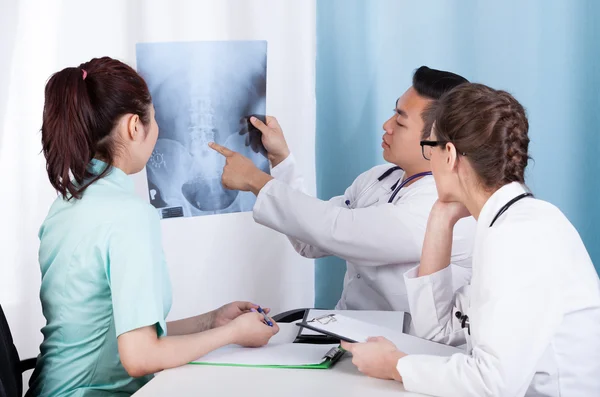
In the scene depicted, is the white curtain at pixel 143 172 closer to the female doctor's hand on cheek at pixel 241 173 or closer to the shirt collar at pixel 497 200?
the female doctor's hand on cheek at pixel 241 173

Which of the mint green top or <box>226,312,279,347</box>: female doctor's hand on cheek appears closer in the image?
the mint green top

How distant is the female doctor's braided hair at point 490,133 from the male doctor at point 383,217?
589mm

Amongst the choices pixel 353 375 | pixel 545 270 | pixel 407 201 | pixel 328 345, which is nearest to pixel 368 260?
pixel 407 201

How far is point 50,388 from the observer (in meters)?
1.29

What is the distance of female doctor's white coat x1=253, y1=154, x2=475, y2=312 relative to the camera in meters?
1.82

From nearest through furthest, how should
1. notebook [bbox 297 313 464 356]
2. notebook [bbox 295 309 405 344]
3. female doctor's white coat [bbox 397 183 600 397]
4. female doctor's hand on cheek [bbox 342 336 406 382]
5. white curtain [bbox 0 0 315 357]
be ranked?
female doctor's white coat [bbox 397 183 600 397]
female doctor's hand on cheek [bbox 342 336 406 382]
notebook [bbox 297 313 464 356]
notebook [bbox 295 309 405 344]
white curtain [bbox 0 0 315 357]

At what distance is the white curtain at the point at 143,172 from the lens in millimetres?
2152

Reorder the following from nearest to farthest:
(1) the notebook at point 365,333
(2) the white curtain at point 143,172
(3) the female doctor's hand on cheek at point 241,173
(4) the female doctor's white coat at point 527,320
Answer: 1. (4) the female doctor's white coat at point 527,320
2. (1) the notebook at point 365,333
3. (3) the female doctor's hand on cheek at point 241,173
4. (2) the white curtain at point 143,172

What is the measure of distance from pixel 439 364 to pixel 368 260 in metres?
0.75

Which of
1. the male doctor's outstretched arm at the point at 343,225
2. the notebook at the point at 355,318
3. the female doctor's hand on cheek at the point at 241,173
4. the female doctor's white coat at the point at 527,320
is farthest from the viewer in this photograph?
the female doctor's hand on cheek at the point at 241,173

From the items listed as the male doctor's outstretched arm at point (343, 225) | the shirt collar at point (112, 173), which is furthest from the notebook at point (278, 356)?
the male doctor's outstretched arm at point (343, 225)

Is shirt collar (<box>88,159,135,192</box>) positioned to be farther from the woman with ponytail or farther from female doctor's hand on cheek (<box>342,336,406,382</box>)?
female doctor's hand on cheek (<box>342,336,406,382</box>)

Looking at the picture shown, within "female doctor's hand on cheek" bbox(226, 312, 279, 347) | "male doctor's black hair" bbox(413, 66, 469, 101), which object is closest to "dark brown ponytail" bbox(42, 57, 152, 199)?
"female doctor's hand on cheek" bbox(226, 312, 279, 347)

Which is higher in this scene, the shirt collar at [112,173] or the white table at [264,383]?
the shirt collar at [112,173]
